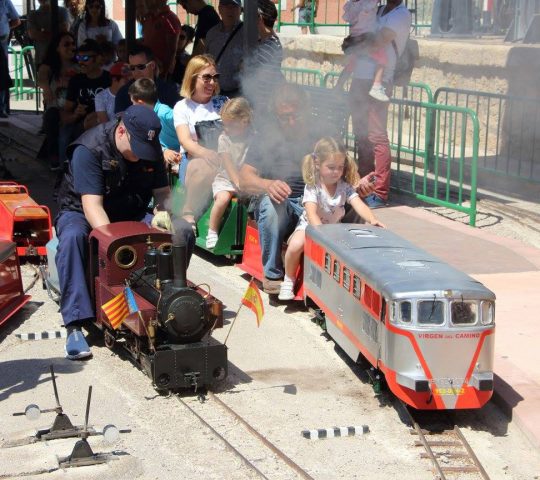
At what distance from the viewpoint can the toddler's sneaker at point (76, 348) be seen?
6020 mm

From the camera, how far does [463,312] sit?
5.07 m

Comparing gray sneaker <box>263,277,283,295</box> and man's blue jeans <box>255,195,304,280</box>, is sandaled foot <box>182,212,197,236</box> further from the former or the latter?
gray sneaker <box>263,277,283,295</box>

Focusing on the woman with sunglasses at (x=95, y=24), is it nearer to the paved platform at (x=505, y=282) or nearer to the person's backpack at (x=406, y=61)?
the paved platform at (x=505, y=282)

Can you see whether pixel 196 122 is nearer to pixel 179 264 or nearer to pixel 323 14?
pixel 179 264

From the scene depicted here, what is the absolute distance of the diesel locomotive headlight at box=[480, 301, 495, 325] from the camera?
5104 millimetres

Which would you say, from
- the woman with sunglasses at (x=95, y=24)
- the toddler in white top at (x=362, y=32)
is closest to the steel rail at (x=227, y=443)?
the toddler in white top at (x=362, y=32)

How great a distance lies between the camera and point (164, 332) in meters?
5.48

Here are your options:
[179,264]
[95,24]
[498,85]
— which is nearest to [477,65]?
[498,85]

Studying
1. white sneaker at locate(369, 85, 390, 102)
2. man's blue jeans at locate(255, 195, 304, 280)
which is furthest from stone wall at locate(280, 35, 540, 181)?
man's blue jeans at locate(255, 195, 304, 280)

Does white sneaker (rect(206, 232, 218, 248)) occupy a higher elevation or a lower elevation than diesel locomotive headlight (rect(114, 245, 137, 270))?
lower

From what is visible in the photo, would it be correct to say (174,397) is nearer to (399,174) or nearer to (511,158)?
(399,174)

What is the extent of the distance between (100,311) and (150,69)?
12.4ft

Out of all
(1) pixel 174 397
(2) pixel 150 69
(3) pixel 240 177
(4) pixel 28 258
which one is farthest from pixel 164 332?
(2) pixel 150 69

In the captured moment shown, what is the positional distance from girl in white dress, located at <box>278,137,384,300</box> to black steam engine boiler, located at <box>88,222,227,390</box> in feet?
3.97
